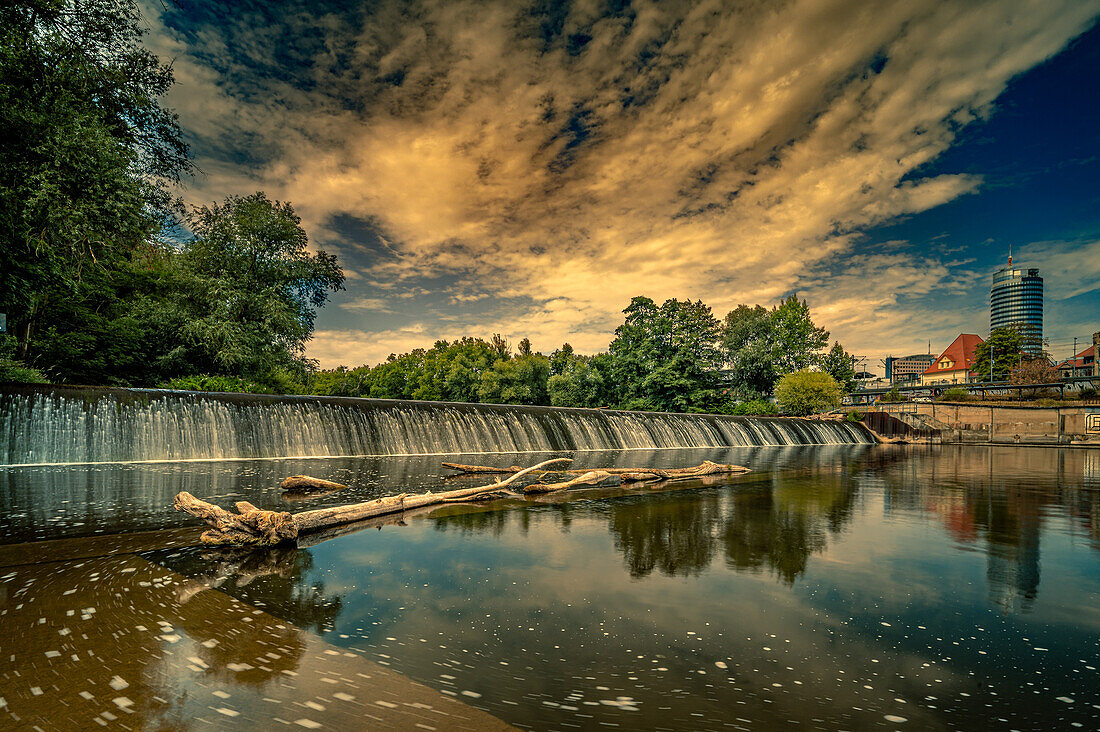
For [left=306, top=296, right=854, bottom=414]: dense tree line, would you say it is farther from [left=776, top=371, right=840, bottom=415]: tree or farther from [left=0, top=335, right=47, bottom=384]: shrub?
[left=0, top=335, right=47, bottom=384]: shrub

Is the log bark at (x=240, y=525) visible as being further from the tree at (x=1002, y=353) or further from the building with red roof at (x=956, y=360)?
the building with red roof at (x=956, y=360)

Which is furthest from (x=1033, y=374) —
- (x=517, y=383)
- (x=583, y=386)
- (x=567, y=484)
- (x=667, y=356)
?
(x=567, y=484)

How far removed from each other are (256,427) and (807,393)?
49461mm

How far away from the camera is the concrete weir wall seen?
1527 inches

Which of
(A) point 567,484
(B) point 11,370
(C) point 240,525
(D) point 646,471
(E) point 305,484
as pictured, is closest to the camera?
(C) point 240,525

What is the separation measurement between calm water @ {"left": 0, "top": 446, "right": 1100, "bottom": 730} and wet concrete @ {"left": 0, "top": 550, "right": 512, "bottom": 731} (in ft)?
0.73

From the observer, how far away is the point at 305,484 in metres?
8.82

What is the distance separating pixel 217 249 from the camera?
26406 millimetres

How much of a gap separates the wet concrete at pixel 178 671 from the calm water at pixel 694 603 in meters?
0.22

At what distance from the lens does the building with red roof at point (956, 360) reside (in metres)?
94.5

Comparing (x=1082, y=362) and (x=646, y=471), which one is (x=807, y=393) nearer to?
(x=646, y=471)

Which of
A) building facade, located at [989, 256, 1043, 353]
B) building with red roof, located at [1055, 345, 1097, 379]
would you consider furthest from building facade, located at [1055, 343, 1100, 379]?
building facade, located at [989, 256, 1043, 353]

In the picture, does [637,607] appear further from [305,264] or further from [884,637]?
[305,264]

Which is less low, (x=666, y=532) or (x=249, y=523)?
(x=249, y=523)
